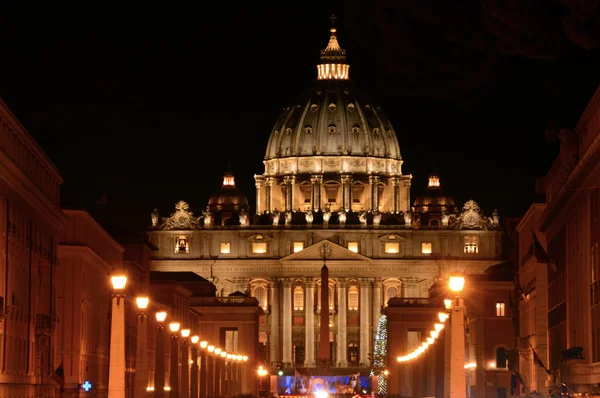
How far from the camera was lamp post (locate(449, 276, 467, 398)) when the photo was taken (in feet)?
149

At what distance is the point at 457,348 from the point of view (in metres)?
46.5

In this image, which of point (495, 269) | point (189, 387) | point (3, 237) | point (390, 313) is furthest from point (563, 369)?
point (390, 313)

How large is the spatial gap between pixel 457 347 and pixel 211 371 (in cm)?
8695

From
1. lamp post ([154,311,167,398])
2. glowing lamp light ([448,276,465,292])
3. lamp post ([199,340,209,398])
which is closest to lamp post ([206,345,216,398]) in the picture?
lamp post ([199,340,209,398])

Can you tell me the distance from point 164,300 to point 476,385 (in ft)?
72.3

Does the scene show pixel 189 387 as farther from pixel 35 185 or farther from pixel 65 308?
pixel 35 185

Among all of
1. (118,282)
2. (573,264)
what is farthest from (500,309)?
(118,282)

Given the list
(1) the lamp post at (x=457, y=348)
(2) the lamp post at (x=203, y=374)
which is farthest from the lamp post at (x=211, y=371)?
(1) the lamp post at (x=457, y=348)

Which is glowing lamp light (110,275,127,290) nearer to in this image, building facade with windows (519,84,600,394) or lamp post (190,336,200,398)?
building facade with windows (519,84,600,394)

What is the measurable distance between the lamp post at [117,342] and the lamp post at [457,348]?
26.4 ft

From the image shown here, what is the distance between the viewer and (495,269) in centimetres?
14775

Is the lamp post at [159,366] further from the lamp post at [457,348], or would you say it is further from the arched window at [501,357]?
the lamp post at [457,348]

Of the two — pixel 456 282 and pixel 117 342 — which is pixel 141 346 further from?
pixel 456 282

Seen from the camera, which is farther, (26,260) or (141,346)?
(26,260)
